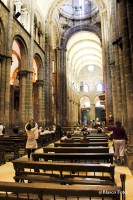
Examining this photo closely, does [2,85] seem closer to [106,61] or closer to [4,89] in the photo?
[4,89]

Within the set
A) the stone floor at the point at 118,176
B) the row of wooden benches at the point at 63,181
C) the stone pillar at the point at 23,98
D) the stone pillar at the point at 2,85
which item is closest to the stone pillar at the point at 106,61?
the stone pillar at the point at 23,98

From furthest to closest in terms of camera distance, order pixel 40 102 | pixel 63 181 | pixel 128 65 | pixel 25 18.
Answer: pixel 40 102
pixel 25 18
pixel 128 65
pixel 63 181

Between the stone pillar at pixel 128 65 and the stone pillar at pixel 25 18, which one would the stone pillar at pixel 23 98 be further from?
the stone pillar at pixel 128 65

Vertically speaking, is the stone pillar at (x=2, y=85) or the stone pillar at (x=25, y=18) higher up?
the stone pillar at (x=25, y=18)

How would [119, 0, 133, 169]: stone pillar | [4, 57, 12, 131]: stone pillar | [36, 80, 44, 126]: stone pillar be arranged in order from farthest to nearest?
1. [36, 80, 44, 126]: stone pillar
2. [4, 57, 12, 131]: stone pillar
3. [119, 0, 133, 169]: stone pillar

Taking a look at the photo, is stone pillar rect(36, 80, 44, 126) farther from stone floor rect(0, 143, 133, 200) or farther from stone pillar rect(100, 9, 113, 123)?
stone floor rect(0, 143, 133, 200)

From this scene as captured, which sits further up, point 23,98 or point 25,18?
point 25,18

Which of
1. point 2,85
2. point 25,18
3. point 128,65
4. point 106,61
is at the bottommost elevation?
point 128,65

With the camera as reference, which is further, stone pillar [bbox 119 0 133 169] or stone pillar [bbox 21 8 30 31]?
stone pillar [bbox 21 8 30 31]

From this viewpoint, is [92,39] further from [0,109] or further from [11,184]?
[11,184]

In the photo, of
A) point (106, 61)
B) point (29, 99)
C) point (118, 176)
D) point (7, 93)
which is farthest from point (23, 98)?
point (118, 176)

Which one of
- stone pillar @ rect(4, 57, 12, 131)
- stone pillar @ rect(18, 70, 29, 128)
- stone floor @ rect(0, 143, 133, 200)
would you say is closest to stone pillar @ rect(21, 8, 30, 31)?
stone pillar @ rect(18, 70, 29, 128)

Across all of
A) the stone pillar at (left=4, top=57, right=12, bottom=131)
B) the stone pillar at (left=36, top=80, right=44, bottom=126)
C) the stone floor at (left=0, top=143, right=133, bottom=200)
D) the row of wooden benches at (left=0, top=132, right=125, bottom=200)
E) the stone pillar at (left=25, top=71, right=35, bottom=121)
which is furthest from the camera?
the stone pillar at (left=36, top=80, right=44, bottom=126)

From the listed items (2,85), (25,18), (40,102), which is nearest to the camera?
(2,85)
